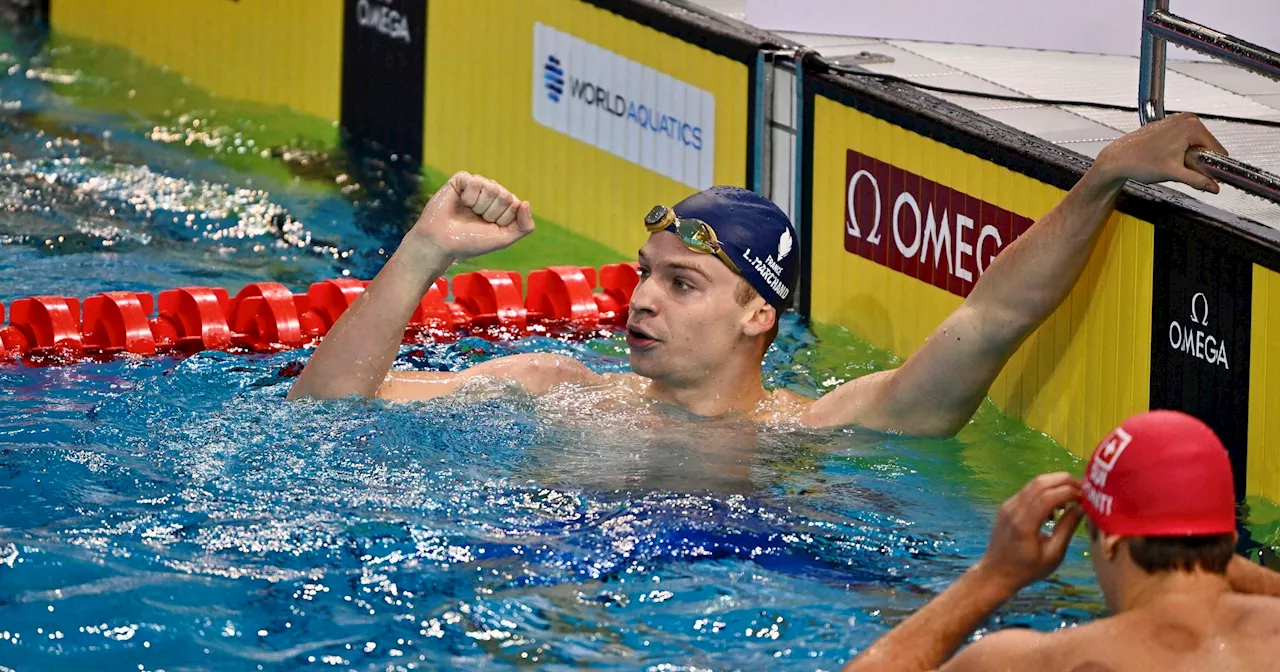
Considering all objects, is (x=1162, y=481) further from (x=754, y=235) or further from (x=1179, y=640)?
(x=754, y=235)

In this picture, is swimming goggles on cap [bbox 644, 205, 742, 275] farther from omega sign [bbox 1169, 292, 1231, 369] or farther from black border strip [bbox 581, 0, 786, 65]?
black border strip [bbox 581, 0, 786, 65]

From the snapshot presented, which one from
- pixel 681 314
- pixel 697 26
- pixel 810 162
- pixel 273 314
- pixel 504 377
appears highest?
pixel 697 26

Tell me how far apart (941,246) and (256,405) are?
1.90m

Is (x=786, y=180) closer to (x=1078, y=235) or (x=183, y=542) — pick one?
(x=1078, y=235)

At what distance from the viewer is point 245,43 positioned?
838 centimetres

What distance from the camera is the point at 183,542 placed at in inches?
135

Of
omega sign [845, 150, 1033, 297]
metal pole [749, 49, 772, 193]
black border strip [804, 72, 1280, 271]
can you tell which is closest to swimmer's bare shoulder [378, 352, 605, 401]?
omega sign [845, 150, 1033, 297]

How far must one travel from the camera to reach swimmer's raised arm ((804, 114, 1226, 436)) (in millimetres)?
3898

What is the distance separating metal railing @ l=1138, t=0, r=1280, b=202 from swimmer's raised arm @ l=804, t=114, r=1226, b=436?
7.5 inches

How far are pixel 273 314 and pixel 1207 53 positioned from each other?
9.23ft

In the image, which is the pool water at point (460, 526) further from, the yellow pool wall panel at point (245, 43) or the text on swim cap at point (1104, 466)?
the yellow pool wall panel at point (245, 43)

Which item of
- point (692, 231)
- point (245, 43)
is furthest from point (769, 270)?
point (245, 43)

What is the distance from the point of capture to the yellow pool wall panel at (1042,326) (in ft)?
13.7

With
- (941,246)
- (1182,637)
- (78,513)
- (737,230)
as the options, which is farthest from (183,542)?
(941,246)
